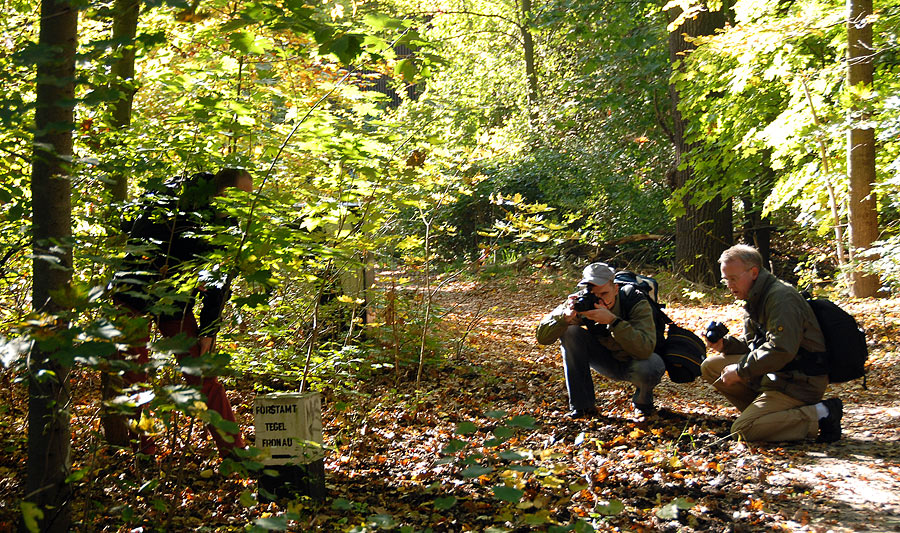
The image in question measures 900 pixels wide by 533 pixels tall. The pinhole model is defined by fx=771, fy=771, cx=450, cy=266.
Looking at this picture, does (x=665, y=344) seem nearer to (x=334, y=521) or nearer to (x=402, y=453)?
(x=402, y=453)

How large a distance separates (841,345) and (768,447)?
743mm

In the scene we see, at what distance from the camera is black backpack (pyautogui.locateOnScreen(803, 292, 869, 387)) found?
455cm

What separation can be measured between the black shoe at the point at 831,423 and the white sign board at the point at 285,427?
121 inches

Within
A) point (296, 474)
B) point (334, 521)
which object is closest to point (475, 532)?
point (334, 521)

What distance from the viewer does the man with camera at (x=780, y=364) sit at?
14.9 feet

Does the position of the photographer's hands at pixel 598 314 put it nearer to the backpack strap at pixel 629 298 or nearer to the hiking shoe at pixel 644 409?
the backpack strap at pixel 629 298

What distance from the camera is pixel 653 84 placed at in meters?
13.6

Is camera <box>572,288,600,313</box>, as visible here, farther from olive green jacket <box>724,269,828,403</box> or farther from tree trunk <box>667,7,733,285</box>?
tree trunk <box>667,7,733,285</box>

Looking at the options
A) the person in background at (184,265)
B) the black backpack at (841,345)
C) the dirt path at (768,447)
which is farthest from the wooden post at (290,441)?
the black backpack at (841,345)

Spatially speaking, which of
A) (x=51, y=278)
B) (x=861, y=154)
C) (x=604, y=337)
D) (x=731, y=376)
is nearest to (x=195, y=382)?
(x=51, y=278)

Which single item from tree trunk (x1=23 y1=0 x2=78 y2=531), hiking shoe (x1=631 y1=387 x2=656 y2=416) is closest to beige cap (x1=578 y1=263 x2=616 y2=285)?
hiking shoe (x1=631 y1=387 x2=656 y2=416)

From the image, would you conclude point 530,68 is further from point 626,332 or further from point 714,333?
point 714,333

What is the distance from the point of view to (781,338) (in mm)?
4523

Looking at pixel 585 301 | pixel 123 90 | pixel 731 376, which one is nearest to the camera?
pixel 123 90
